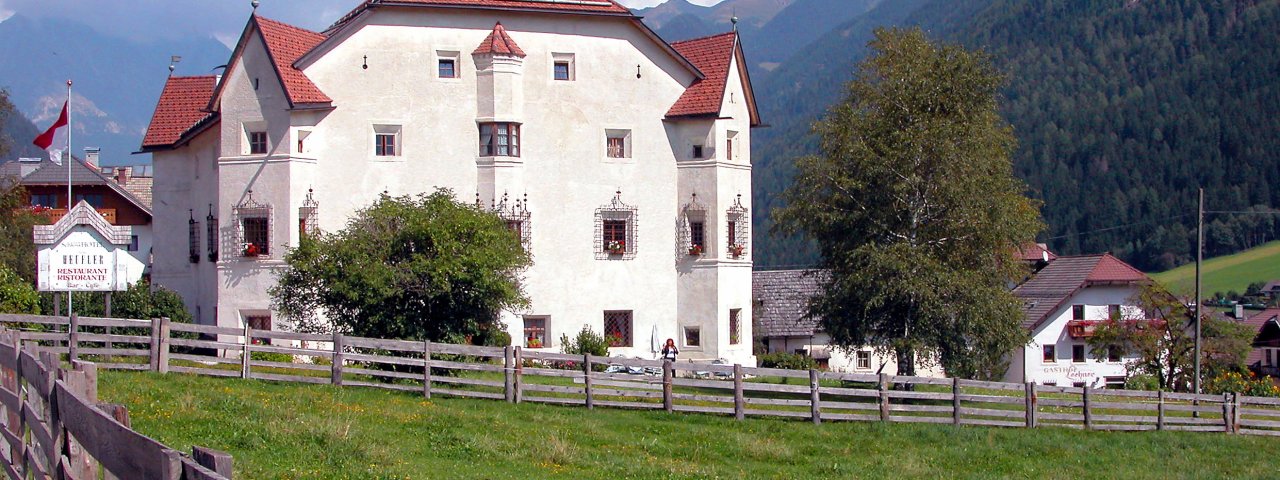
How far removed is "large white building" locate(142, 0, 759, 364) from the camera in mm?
41625

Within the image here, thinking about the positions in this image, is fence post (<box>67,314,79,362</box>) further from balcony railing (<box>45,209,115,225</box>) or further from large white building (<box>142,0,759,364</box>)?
balcony railing (<box>45,209,115,225</box>)

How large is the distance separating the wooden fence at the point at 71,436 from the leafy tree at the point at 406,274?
761 inches

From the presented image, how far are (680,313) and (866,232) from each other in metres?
9.15

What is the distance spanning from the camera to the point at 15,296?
32.3m

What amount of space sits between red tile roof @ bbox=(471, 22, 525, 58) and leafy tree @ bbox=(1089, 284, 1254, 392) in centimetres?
3082

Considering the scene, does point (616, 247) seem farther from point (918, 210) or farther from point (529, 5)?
point (918, 210)

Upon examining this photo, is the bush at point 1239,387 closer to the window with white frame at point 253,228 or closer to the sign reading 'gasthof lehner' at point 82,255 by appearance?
the window with white frame at point 253,228

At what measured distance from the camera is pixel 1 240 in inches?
2277

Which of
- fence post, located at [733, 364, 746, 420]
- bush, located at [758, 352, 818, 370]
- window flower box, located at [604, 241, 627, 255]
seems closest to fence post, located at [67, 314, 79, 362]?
fence post, located at [733, 364, 746, 420]

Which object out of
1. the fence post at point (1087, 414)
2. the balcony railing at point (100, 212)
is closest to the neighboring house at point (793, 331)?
the fence post at point (1087, 414)

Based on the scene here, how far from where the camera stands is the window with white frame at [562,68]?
43.8m

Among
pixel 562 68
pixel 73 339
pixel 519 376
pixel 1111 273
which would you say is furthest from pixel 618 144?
pixel 1111 273

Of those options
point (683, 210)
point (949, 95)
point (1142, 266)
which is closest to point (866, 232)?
point (949, 95)

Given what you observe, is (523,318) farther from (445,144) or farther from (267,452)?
(267,452)
